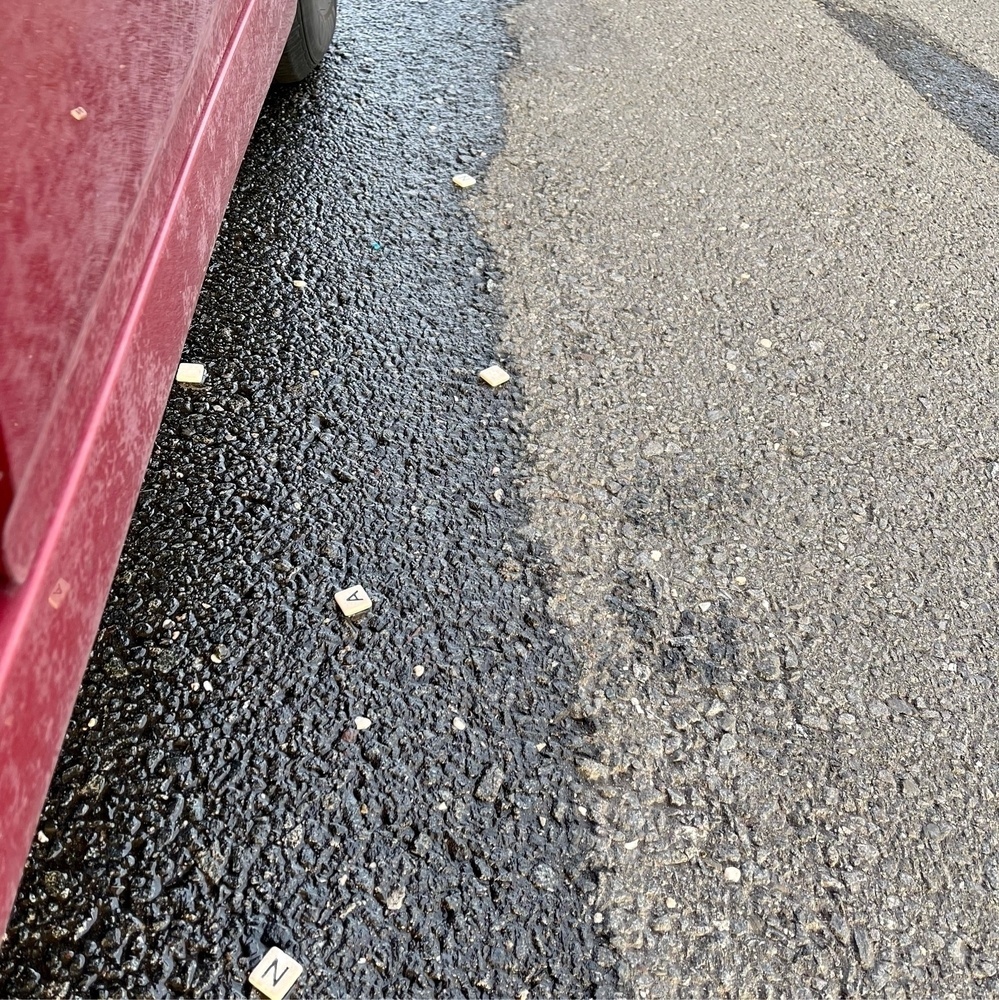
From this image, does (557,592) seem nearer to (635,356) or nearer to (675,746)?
(675,746)

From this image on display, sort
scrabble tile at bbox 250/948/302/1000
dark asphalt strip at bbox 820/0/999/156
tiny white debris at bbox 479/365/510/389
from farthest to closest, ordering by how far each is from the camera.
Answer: dark asphalt strip at bbox 820/0/999/156, tiny white debris at bbox 479/365/510/389, scrabble tile at bbox 250/948/302/1000

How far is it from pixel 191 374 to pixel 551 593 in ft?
3.43

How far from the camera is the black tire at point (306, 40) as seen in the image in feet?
10.1

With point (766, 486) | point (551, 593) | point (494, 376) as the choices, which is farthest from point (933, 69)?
point (551, 593)

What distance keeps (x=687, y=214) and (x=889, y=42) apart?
207 cm

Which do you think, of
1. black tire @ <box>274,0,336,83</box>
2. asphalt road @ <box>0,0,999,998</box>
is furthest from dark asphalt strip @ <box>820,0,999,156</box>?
black tire @ <box>274,0,336,83</box>

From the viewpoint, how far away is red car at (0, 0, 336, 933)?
3.50ft

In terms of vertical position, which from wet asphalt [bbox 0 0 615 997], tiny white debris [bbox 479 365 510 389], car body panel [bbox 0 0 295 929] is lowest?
wet asphalt [bbox 0 0 615 997]

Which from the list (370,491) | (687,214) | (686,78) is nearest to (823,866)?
(370,491)

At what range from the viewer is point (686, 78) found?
3830 millimetres

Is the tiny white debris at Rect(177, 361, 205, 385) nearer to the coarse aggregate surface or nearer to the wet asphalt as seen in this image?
the wet asphalt

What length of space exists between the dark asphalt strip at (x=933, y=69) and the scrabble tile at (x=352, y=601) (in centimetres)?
332

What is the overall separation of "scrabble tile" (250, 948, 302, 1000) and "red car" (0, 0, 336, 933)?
0.45 m

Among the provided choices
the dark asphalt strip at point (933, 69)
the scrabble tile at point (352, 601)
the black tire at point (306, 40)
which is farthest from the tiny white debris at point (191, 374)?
the dark asphalt strip at point (933, 69)
